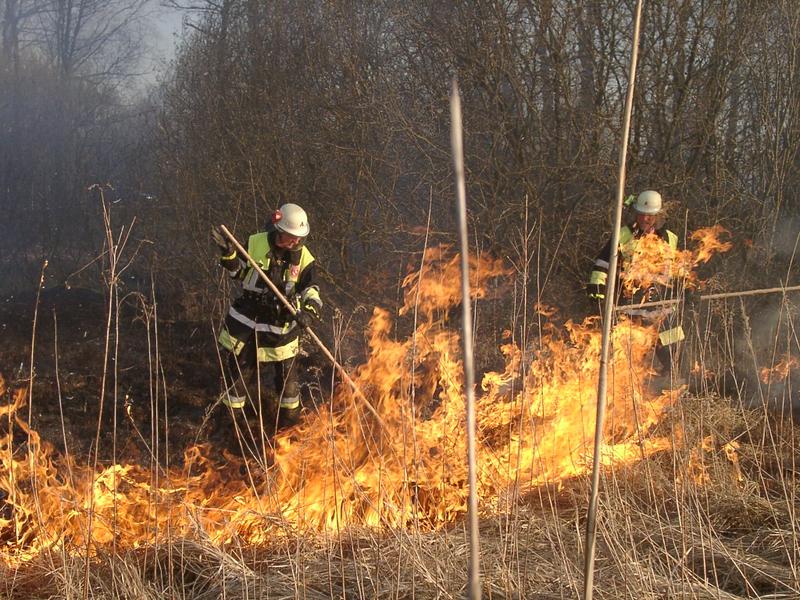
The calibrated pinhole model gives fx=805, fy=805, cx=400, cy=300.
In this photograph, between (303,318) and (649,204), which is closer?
(303,318)

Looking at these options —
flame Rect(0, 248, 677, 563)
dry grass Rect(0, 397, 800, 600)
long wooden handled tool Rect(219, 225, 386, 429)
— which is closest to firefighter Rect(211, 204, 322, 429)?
flame Rect(0, 248, 677, 563)

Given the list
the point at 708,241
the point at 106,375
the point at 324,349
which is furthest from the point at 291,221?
the point at 708,241

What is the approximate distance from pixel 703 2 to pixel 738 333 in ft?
11.5

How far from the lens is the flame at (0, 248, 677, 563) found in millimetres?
3475

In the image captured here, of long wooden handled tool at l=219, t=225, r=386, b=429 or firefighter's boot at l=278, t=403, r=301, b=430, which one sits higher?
long wooden handled tool at l=219, t=225, r=386, b=429

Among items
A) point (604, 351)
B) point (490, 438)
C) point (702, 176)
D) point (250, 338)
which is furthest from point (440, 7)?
point (604, 351)

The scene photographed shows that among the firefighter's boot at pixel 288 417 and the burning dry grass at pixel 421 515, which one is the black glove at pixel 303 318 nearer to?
the burning dry grass at pixel 421 515

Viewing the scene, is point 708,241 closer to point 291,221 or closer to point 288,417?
point 291,221

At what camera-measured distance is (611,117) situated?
28.2ft

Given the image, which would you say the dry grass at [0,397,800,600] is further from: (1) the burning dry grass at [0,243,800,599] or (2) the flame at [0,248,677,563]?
(2) the flame at [0,248,677,563]

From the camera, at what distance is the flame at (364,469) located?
347 centimetres

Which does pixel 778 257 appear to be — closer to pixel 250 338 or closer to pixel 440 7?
pixel 440 7

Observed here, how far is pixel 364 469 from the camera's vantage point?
4.37m

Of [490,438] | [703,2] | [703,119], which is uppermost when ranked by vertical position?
[703,2]
